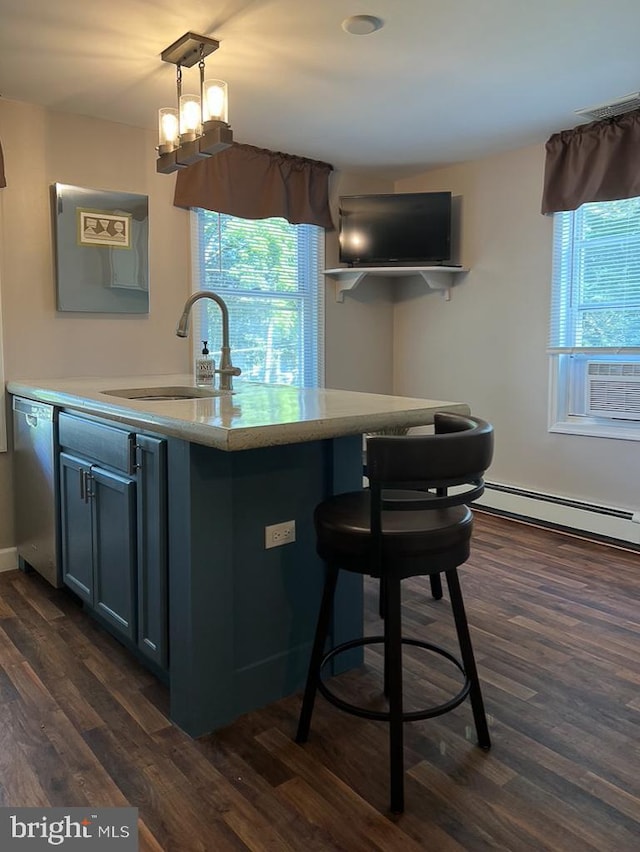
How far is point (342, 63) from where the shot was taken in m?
2.82

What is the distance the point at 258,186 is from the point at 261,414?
2.59 metres

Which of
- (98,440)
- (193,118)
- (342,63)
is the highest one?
(342,63)

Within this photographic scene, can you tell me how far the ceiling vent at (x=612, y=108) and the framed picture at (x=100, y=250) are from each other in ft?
7.93

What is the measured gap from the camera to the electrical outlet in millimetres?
2000

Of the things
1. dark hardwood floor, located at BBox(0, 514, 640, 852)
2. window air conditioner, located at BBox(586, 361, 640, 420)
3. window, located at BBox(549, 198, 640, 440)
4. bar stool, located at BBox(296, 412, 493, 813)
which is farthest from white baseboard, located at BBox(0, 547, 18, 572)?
window air conditioner, located at BBox(586, 361, 640, 420)

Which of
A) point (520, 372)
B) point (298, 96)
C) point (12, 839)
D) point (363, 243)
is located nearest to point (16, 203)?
point (298, 96)

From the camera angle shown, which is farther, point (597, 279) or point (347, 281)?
point (347, 281)

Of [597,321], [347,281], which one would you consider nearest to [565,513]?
[597,321]

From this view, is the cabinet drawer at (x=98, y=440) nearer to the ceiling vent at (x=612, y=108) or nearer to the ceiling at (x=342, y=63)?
the ceiling at (x=342, y=63)

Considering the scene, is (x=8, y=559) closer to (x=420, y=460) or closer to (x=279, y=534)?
(x=279, y=534)

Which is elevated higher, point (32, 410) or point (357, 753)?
point (32, 410)

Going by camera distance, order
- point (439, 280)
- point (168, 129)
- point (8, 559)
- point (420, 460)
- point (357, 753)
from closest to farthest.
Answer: point (420, 460) < point (357, 753) < point (168, 129) < point (8, 559) < point (439, 280)

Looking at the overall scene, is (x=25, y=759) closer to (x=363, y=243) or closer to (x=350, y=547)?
(x=350, y=547)

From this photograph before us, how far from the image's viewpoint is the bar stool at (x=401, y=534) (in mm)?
1498
